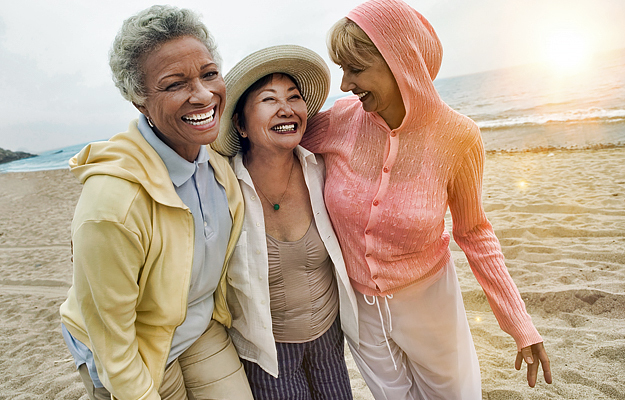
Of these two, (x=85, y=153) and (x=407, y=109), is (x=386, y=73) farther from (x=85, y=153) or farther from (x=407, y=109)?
(x=85, y=153)

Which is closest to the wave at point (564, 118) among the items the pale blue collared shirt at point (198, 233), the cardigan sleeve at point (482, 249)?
the cardigan sleeve at point (482, 249)

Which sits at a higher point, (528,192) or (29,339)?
(528,192)

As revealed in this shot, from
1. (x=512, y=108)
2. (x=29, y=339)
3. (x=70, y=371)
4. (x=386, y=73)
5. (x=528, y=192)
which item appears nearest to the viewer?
(x=386, y=73)

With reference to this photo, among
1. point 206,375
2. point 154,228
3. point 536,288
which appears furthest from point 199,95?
point 536,288

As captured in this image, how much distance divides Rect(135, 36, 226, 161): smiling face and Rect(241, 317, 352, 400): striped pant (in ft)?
4.06

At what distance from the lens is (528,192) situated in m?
7.15

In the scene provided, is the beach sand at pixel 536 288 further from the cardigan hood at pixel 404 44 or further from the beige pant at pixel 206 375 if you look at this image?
the cardigan hood at pixel 404 44

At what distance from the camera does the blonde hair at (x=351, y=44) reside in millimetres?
1759

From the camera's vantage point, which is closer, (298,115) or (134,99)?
(134,99)

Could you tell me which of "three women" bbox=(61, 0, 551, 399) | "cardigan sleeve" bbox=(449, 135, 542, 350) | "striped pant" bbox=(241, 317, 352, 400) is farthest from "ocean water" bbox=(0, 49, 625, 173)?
"striped pant" bbox=(241, 317, 352, 400)

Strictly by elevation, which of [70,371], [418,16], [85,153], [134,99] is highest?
[418,16]

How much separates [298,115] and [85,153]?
3.28 ft

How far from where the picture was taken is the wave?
46.6 feet

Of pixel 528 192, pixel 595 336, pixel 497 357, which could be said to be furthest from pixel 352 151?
pixel 528 192
